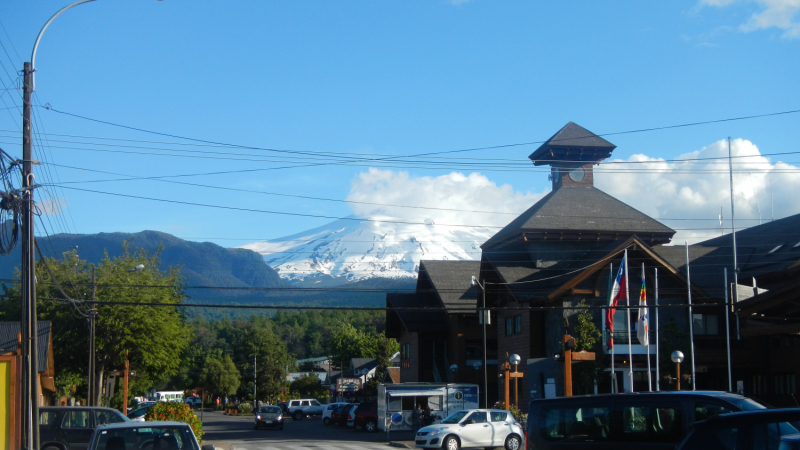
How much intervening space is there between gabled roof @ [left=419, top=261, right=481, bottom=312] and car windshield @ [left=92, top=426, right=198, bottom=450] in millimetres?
33489

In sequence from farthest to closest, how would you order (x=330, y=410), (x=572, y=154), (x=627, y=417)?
(x=330, y=410) → (x=572, y=154) → (x=627, y=417)

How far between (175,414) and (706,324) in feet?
78.0

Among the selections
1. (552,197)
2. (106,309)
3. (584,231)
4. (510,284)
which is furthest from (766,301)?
(106,309)

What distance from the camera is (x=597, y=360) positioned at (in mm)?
34094

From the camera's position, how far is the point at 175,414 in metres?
26.1

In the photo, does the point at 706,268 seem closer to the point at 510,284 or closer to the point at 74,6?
the point at 510,284

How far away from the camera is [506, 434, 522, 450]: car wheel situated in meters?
28.0

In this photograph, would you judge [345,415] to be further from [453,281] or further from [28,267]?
[28,267]

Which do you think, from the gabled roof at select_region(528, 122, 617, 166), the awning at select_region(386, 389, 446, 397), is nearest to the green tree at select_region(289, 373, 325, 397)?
the gabled roof at select_region(528, 122, 617, 166)

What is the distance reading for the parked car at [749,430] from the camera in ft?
28.8

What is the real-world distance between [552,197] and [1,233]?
3311 cm

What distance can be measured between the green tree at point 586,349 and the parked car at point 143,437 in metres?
23.6

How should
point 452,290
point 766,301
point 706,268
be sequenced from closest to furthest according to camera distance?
point 766,301, point 706,268, point 452,290

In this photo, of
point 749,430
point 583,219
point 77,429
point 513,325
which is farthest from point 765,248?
point 749,430
